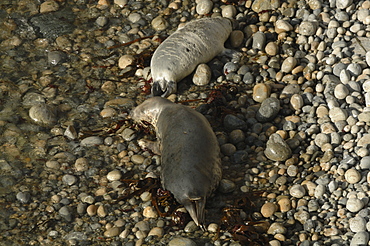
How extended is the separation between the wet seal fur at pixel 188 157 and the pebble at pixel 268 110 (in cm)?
74

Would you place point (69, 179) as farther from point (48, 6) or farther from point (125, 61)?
point (48, 6)

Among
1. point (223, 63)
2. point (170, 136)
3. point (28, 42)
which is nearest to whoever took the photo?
point (170, 136)

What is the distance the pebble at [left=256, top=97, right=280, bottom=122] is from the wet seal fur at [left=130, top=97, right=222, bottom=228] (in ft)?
2.41

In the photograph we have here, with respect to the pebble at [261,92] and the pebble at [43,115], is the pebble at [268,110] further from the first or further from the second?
the pebble at [43,115]

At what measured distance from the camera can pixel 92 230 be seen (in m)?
4.50

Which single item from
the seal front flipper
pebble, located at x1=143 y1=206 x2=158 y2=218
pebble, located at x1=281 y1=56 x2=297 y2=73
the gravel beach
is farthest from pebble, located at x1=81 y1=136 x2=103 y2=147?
pebble, located at x1=281 y1=56 x2=297 y2=73

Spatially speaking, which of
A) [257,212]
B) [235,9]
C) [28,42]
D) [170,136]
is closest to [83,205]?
[170,136]

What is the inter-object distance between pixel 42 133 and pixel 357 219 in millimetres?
3325

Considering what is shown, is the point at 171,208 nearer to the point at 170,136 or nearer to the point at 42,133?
the point at 170,136

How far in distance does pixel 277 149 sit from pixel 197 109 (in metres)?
1.12

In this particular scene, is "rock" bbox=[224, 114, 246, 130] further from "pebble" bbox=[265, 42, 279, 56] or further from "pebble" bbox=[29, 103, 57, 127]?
"pebble" bbox=[29, 103, 57, 127]

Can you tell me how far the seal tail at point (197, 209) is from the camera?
14.3 ft

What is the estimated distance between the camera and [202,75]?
602 cm

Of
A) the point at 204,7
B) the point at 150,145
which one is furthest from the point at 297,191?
the point at 204,7
